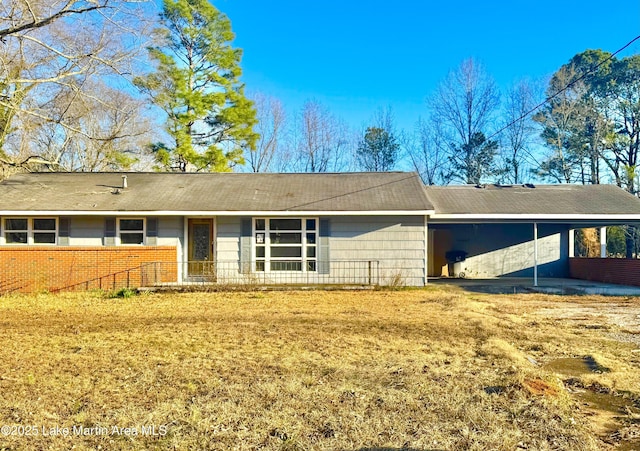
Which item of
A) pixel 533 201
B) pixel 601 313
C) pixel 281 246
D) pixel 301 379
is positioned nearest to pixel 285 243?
pixel 281 246

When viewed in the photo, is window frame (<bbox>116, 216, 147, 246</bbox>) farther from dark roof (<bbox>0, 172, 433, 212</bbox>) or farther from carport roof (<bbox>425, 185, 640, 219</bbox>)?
carport roof (<bbox>425, 185, 640, 219</bbox>)

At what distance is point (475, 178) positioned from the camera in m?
29.8

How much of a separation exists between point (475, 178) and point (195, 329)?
83.5 feet

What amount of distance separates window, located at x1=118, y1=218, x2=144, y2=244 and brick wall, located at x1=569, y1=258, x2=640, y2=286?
14439mm

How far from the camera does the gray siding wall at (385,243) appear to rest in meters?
13.8

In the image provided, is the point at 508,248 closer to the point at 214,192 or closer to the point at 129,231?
the point at 214,192

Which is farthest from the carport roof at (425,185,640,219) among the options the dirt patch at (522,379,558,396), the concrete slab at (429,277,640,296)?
the dirt patch at (522,379,558,396)

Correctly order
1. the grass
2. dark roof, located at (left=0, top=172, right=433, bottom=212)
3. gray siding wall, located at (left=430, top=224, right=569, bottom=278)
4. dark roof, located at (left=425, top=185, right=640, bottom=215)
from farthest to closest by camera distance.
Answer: gray siding wall, located at (left=430, top=224, right=569, bottom=278) < dark roof, located at (left=425, top=185, right=640, bottom=215) < dark roof, located at (left=0, top=172, right=433, bottom=212) < the grass

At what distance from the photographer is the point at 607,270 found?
15297mm

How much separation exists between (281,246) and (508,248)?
907 centimetres

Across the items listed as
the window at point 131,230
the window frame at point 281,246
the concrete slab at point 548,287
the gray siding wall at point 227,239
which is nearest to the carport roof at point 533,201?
the concrete slab at point 548,287

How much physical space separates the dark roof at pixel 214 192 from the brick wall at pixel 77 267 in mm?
1226

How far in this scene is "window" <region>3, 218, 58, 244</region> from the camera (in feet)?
45.4

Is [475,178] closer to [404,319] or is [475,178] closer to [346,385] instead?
[404,319]
